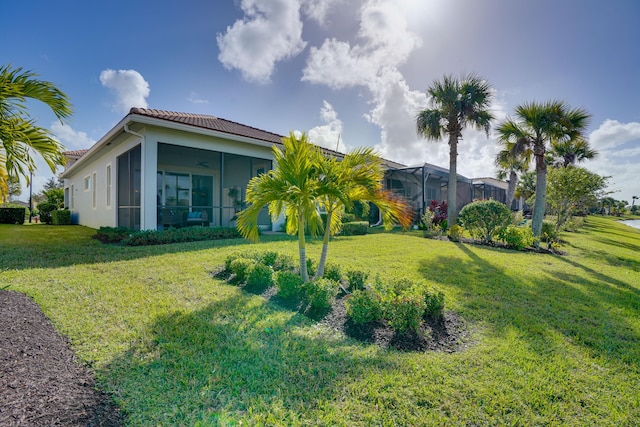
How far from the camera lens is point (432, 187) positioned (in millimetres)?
24625

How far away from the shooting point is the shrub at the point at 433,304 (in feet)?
11.3

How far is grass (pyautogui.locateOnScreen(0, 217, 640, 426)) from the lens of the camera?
188cm

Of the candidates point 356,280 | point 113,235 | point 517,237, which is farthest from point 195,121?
point 517,237

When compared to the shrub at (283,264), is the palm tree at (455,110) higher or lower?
higher

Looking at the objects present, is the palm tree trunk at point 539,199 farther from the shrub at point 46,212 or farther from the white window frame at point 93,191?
the shrub at point 46,212

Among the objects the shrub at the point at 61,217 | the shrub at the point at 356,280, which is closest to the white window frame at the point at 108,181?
the shrub at the point at 61,217

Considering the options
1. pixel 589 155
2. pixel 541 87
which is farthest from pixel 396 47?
pixel 589 155

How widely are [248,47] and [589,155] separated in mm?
27730

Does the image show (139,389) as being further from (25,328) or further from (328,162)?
(328,162)

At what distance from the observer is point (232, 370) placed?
2.25 m

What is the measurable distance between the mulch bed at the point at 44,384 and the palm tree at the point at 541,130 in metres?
12.7

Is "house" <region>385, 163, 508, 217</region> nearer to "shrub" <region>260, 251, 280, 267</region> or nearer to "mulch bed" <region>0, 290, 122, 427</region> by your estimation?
"shrub" <region>260, 251, 280, 267</region>

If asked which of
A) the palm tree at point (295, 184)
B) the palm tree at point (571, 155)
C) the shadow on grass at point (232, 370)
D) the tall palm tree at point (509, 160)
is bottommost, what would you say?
the shadow on grass at point (232, 370)

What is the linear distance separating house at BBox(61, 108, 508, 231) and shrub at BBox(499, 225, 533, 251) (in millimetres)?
6771
